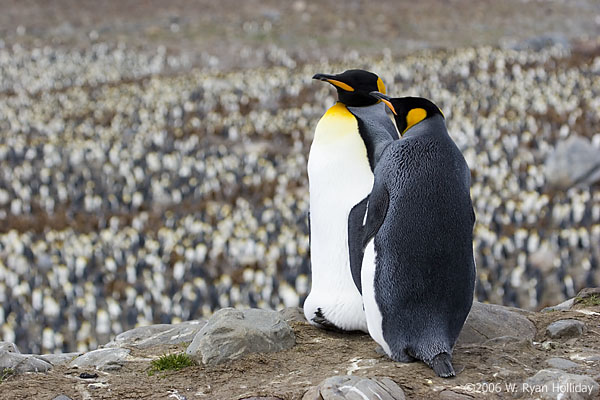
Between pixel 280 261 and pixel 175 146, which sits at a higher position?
pixel 175 146

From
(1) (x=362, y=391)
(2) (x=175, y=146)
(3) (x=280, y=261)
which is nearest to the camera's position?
(1) (x=362, y=391)

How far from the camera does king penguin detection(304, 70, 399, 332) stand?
4191 millimetres

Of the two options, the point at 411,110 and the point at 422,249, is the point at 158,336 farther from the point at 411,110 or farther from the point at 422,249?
the point at 411,110

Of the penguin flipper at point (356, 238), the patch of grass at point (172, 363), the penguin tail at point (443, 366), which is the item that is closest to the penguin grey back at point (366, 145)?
the penguin flipper at point (356, 238)

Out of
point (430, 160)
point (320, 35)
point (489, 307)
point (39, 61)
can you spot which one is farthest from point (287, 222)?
point (320, 35)

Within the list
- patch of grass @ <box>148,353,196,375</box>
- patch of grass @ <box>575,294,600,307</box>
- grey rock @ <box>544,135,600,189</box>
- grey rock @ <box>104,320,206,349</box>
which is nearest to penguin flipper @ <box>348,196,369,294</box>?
patch of grass @ <box>148,353,196,375</box>

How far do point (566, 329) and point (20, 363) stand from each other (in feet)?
10.5

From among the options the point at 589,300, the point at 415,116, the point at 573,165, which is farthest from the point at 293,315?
the point at 573,165

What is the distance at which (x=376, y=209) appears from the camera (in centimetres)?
363

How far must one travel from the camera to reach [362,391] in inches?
119

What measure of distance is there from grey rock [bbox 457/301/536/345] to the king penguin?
0.65 meters

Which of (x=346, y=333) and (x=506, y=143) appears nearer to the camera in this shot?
(x=346, y=333)

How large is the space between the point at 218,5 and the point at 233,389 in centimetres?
3918

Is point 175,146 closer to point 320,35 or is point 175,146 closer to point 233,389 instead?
point 233,389
